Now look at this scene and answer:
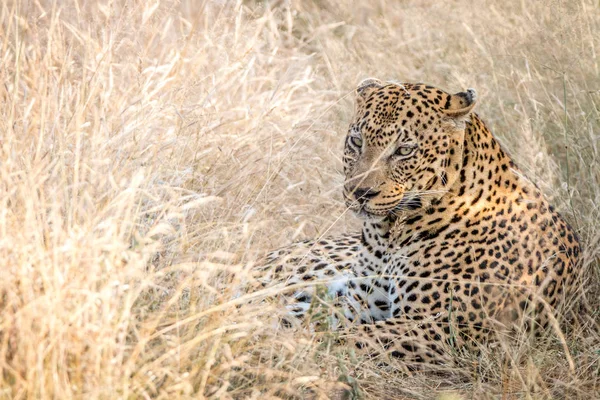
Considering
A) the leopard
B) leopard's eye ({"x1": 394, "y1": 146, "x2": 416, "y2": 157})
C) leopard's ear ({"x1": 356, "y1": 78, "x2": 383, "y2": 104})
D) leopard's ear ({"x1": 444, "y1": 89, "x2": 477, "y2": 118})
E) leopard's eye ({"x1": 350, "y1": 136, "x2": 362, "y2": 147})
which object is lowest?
the leopard

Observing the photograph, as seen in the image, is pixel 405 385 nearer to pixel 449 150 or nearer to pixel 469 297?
pixel 469 297

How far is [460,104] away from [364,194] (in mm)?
689

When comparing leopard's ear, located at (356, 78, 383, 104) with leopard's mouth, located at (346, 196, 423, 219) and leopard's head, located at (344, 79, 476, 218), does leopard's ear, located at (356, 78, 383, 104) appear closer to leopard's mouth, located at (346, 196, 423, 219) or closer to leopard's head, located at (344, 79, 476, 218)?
leopard's head, located at (344, 79, 476, 218)

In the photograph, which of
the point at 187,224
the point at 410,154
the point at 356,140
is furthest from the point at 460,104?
the point at 187,224

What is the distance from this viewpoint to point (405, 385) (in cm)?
452

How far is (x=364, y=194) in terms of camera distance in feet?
16.3

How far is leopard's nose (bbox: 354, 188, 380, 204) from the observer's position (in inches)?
195

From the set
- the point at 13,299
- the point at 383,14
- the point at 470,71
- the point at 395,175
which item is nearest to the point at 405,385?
the point at 395,175

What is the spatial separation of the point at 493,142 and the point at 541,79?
7.10 feet

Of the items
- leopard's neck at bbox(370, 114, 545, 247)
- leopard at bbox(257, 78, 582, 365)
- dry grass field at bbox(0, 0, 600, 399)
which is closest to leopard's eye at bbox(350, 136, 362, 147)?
leopard at bbox(257, 78, 582, 365)

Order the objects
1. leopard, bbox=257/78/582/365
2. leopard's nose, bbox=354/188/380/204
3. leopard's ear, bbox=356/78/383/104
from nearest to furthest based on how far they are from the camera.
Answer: leopard, bbox=257/78/582/365 → leopard's nose, bbox=354/188/380/204 → leopard's ear, bbox=356/78/383/104

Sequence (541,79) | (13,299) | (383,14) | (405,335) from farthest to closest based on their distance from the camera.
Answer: (383,14) → (541,79) → (405,335) → (13,299)

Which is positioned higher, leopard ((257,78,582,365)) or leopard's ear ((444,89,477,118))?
leopard's ear ((444,89,477,118))

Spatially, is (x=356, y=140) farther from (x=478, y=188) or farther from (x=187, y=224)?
(x=187, y=224)
